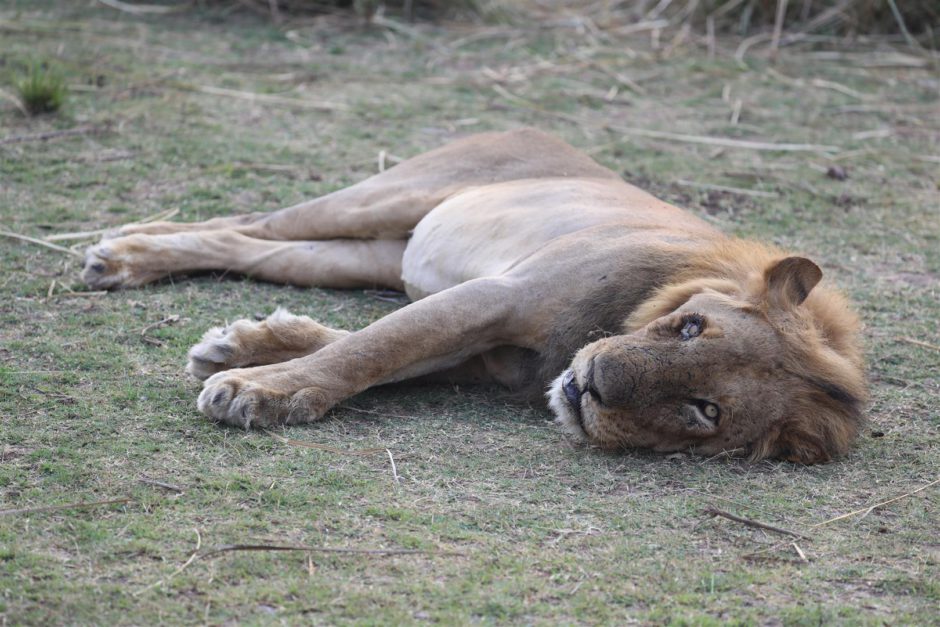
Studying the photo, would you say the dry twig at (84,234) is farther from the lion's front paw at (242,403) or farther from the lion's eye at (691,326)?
the lion's eye at (691,326)

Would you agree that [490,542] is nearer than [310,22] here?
Yes

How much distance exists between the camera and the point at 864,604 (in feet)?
8.16

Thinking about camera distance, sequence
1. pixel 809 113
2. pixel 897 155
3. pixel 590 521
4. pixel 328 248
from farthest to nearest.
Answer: pixel 809 113, pixel 897 155, pixel 328 248, pixel 590 521

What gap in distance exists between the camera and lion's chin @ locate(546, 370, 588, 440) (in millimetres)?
3150

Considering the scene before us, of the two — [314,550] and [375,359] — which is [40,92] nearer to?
[375,359]

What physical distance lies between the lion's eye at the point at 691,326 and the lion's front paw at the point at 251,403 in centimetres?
96

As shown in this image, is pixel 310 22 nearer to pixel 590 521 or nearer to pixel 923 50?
pixel 923 50

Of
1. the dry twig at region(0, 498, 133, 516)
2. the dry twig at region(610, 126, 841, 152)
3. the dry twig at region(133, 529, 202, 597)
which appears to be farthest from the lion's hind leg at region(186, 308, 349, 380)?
the dry twig at region(610, 126, 841, 152)

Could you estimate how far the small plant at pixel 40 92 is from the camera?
5777 mm

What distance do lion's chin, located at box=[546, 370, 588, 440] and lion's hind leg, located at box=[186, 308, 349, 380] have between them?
2.34 feet

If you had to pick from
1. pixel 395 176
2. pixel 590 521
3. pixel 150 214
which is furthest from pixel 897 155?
pixel 590 521

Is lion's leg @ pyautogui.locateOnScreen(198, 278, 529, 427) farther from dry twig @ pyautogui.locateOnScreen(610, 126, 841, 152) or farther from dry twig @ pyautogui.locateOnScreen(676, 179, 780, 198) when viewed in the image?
dry twig @ pyautogui.locateOnScreen(610, 126, 841, 152)

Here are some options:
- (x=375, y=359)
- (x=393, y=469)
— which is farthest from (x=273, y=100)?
(x=393, y=469)

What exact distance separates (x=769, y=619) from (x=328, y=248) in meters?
2.55
